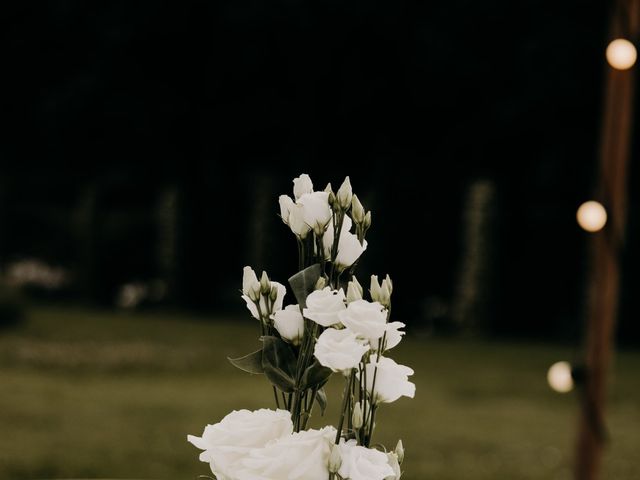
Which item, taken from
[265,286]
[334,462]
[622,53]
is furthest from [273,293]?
[622,53]

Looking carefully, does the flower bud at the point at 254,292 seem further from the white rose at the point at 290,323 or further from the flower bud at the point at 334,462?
the flower bud at the point at 334,462

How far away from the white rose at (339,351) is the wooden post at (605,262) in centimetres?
181

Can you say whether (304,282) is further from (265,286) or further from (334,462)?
(334,462)

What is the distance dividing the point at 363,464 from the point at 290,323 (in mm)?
197

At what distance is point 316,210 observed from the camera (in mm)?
1184

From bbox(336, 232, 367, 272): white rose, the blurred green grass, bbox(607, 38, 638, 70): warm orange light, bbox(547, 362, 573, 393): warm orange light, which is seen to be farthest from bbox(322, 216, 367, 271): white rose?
the blurred green grass

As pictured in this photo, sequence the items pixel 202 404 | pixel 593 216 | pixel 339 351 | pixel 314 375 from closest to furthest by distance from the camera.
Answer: pixel 339 351 < pixel 314 375 < pixel 593 216 < pixel 202 404

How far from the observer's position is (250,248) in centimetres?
1541

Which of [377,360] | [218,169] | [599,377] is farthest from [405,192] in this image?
[377,360]

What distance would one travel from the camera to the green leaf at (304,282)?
1202 millimetres

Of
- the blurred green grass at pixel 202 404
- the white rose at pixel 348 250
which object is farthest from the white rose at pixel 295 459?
the blurred green grass at pixel 202 404

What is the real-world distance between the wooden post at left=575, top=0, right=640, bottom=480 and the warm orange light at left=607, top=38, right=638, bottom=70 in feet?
0.18

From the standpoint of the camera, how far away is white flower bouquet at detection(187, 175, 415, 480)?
1107 millimetres

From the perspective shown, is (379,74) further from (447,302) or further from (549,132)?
(447,302)
